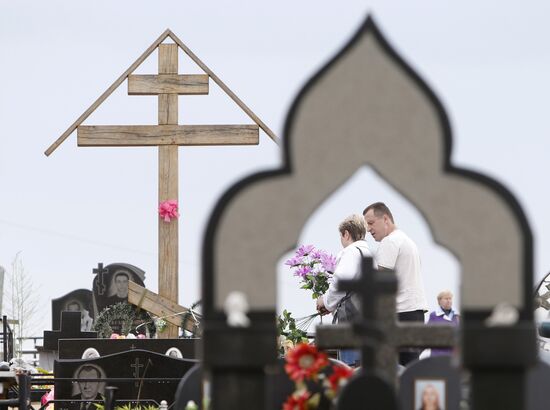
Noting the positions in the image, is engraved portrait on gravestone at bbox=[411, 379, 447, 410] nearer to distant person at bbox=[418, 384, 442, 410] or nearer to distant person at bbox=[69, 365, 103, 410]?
distant person at bbox=[418, 384, 442, 410]

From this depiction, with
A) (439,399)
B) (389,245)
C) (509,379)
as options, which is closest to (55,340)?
(389,245)

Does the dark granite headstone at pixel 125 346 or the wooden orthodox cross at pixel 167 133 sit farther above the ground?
the wooden orthodox cross at pixel 167 133

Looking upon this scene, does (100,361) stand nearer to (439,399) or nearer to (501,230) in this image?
(439,399)

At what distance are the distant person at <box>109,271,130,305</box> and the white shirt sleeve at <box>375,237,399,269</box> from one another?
40.1 feet

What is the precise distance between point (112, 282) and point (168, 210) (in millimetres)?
6810

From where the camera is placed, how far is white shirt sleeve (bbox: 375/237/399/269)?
9555 mm

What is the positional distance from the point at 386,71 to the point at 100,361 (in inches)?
276

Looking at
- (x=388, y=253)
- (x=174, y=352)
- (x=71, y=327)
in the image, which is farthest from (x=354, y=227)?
(x=71, y=327)

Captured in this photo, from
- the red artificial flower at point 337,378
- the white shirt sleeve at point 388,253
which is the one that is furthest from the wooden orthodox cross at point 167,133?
the red artificial flower at point 337,378

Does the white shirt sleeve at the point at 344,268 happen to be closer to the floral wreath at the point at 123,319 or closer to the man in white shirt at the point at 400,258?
the man in white shirt at the point at 400,258

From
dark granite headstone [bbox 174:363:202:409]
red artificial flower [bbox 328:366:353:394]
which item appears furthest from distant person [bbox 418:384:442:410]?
dark granite headstone [bbox 174:363:202:409]

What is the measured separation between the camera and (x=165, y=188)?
16156 millimetres

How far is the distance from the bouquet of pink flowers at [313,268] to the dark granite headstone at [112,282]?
10.3 metres

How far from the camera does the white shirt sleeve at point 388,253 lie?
376 inches
